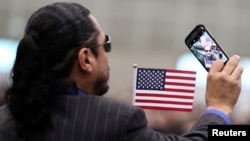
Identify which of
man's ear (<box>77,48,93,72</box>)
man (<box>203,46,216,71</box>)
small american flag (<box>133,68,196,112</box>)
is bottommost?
small american flag (<box>133,68,196,112</box>)

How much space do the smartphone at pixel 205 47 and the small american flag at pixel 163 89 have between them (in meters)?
0.14

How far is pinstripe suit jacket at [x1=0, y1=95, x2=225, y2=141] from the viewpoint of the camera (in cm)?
90

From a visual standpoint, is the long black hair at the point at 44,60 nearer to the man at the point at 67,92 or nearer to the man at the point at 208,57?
the man at the point at 67,92

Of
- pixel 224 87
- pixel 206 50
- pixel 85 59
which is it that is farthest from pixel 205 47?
pixel 85 59

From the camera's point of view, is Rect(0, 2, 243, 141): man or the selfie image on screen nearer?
Rect(0, 2, 243, 141): man

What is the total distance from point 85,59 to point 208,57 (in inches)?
14.6

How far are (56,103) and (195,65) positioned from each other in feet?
1.97

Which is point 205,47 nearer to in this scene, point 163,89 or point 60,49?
point 163,89

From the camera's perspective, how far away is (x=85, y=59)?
976 millimetres

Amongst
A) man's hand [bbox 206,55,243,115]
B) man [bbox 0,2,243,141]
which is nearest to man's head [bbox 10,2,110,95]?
man [bbox 0,2,243,141]

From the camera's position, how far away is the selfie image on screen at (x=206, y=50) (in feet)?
3.78

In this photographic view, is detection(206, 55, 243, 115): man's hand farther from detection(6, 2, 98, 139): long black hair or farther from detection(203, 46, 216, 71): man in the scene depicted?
detection(6, 2, 98, 139): long black hair

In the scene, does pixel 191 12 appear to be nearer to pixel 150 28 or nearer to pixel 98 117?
pixel 150 28

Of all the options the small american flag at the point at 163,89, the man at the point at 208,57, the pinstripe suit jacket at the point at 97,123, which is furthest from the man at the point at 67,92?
the small american flag at the point at 163,89
